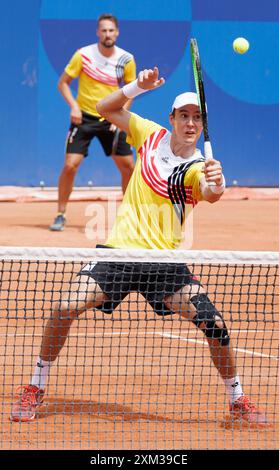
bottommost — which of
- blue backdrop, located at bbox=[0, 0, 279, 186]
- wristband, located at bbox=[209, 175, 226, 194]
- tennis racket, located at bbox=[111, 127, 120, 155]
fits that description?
wristband, located at bbox=[209, 175, 226, 194]

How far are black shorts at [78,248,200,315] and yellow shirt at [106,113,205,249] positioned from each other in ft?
0.52

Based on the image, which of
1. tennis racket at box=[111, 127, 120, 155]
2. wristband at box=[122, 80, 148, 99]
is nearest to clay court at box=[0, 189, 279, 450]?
wristband at box=[122, 80, 148, 99]

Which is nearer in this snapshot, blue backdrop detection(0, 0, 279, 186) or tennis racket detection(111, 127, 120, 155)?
tennis racket detection(111, 127, 120, 155)

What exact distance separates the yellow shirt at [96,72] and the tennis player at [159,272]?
6023 millimetres

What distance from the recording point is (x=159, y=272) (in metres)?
6.05

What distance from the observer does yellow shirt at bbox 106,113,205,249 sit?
608 cm

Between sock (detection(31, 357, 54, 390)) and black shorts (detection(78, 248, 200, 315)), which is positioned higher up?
black shorts (detection(78, 248, 200, 315))

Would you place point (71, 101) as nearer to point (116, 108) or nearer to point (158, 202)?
point (116, 108)

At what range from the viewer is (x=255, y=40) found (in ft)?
51.2

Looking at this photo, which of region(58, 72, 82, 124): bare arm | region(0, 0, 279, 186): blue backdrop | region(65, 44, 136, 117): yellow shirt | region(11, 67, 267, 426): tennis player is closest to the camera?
region(11, 67, 267, 426): tennis player

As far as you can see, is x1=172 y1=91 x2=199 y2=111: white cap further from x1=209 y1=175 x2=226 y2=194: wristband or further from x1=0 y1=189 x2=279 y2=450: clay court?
x1=0 y1=189 x2=279 y2=450: clay court

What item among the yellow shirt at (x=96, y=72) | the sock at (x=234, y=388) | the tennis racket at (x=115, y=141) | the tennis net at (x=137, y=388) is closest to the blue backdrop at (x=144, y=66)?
the yellow shirt at (x=96, y=72)

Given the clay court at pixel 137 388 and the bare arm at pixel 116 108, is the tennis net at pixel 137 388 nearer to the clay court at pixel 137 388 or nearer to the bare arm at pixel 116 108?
the clay court at pixel 137 388
